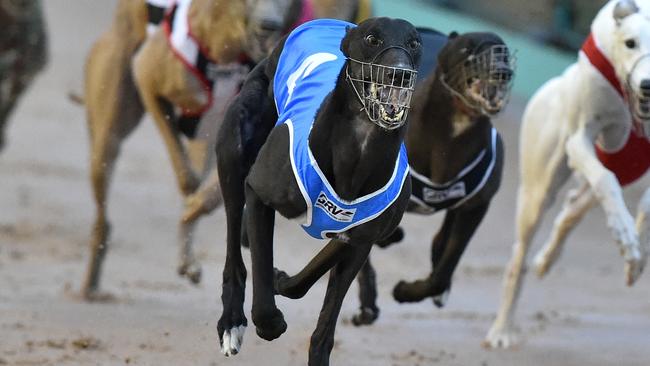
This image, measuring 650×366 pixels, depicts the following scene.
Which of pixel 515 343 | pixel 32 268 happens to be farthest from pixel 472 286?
pixel 32 268

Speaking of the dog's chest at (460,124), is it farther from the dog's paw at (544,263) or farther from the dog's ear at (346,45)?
the dog's paw at (544,263)

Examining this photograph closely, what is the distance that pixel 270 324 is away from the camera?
4.05 m

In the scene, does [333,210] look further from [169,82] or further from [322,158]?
[169,82]

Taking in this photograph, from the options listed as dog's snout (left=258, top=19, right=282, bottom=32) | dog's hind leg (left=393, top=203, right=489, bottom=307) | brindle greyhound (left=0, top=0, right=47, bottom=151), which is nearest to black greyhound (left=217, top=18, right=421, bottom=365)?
dog's hind leg (left=393, top=203, right=489, bottom=307)

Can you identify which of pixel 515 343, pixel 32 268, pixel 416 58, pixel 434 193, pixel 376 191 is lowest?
pixel 32 268

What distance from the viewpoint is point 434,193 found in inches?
201

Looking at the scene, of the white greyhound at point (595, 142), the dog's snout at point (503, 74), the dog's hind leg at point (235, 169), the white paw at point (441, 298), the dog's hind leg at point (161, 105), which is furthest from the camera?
the dog's hind leg at point (161, 105)

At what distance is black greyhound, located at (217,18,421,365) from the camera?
3785 millimetres

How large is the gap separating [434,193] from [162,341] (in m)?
1.15

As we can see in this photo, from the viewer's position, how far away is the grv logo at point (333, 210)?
3939 mm

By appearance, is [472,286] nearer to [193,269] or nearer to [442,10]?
[193,269]

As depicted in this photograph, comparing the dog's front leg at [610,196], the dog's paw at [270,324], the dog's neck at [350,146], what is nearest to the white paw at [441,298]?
the dog's front leg at [610,196]

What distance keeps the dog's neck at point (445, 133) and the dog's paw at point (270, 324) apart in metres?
1.20

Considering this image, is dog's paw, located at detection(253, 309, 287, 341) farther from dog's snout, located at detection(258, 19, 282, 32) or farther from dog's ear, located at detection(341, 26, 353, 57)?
dog's snout, located at detection(258, 19, 282, 32)
